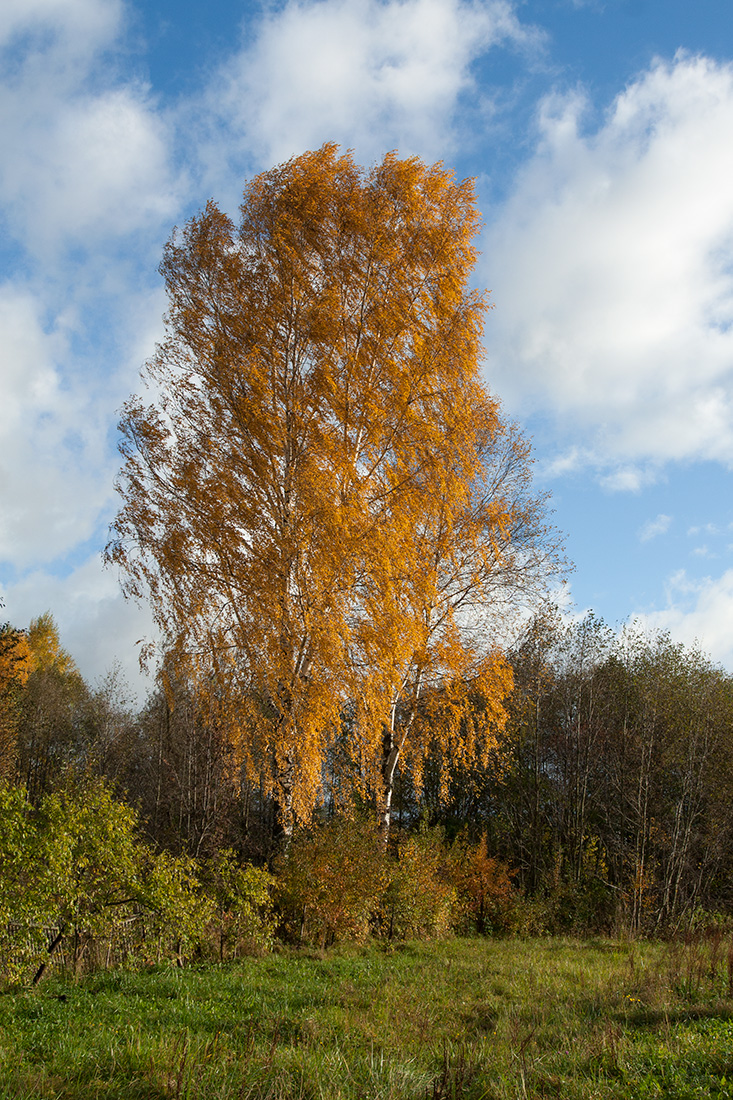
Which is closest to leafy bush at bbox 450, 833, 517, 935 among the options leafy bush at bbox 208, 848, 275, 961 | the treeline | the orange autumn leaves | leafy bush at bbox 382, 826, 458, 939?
the treeline

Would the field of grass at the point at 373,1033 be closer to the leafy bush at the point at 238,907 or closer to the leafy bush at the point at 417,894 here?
the leafy bush at the point at 238,907

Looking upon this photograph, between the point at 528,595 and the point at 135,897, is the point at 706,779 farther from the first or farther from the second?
the point at 135,897

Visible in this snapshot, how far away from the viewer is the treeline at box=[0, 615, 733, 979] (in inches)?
292

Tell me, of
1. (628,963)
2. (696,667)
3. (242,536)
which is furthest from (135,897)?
(696,667)

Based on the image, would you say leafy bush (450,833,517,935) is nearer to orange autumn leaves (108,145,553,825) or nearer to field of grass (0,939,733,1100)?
orange autumn leaves (108,145,553,825)

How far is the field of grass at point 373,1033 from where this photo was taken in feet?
12.6

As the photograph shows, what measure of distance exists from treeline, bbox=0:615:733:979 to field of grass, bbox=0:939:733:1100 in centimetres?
78

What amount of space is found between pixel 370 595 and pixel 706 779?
1099cm

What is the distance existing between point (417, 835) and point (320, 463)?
775 cm

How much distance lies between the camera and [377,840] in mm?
10938

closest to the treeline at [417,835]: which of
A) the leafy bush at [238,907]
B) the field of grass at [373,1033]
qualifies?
the leafy bush at [238,907]

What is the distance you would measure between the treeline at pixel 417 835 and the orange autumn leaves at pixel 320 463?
0.94 meters

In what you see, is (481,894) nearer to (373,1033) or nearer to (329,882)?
(329,882)

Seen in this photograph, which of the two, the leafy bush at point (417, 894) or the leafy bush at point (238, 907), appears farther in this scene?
the leafy bush at point (417, 894)
